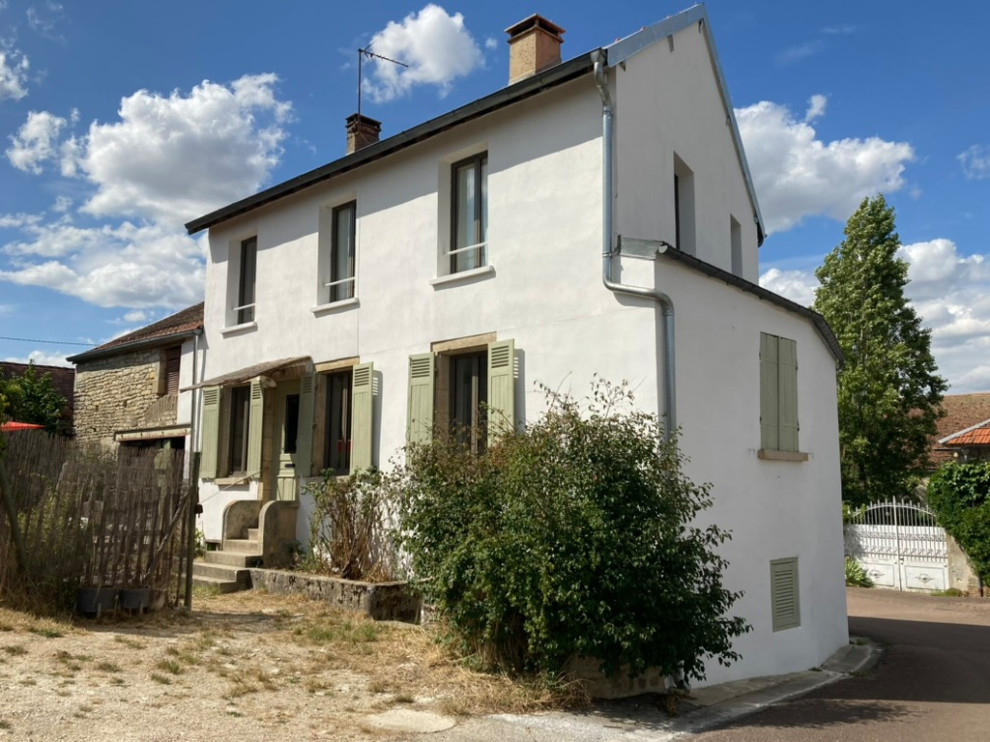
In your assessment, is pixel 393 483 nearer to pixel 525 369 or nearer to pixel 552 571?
pixel 525 369

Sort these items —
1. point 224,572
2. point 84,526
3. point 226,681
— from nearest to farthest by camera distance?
point 226,681
point 84,526
point 224,572

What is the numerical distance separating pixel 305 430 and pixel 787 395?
6608 mm

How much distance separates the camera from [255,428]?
13188 millimetres

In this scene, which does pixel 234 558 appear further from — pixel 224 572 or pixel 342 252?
pixel 342 252

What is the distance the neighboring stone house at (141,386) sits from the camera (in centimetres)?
1534

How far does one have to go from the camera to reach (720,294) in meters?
9.38

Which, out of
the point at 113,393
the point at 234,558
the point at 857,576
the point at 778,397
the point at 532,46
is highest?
the point at 532,46

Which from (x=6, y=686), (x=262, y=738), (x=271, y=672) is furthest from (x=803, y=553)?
(x=6, y=686)

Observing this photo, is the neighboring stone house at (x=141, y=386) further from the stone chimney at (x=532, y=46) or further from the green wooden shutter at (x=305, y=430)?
the stone chimney at (x=532, y=46)

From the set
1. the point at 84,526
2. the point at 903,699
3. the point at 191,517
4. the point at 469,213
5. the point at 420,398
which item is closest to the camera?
the point at 903,699

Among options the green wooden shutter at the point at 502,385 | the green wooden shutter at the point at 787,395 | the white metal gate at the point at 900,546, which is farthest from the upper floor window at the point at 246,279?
the white metal gate at the point at 900,546

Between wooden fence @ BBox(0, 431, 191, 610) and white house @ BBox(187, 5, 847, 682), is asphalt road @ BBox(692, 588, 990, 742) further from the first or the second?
wooden fence @ BBox(0, 431, 191, 610)

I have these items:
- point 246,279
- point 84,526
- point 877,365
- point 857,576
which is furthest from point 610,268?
point 877,365

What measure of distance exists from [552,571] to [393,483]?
445cm
